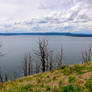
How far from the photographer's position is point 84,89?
566 cm

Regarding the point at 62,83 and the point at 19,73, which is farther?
the point at 19,73

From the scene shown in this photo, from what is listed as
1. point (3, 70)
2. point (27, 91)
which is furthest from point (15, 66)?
point (27, 91)

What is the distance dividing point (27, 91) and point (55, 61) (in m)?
44.6

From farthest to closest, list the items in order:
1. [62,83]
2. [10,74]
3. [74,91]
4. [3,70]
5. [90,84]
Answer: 1. [3,70]
2. [10,74]
3. [62,83]
4. [90,84]
5. [74,91]

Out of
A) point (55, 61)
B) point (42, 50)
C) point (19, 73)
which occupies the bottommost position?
point (19, 73)

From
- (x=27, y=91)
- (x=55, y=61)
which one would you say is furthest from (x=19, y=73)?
(x=27, y=91)

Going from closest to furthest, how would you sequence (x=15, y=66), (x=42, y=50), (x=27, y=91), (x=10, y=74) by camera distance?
(x=27, y=91), (x=42, y=50), (x=10, y=74), (x=15, y=66)

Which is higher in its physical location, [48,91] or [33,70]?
[48,91]

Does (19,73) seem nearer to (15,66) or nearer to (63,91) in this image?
(15,66)

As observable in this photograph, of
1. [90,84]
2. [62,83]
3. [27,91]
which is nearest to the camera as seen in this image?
[90,84]

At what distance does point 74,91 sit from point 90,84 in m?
1.15

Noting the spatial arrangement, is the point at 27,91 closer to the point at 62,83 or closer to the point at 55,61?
the point at 62,83

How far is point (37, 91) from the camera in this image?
6.33 m

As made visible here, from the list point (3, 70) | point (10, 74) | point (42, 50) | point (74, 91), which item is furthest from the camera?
point (3, 70)
